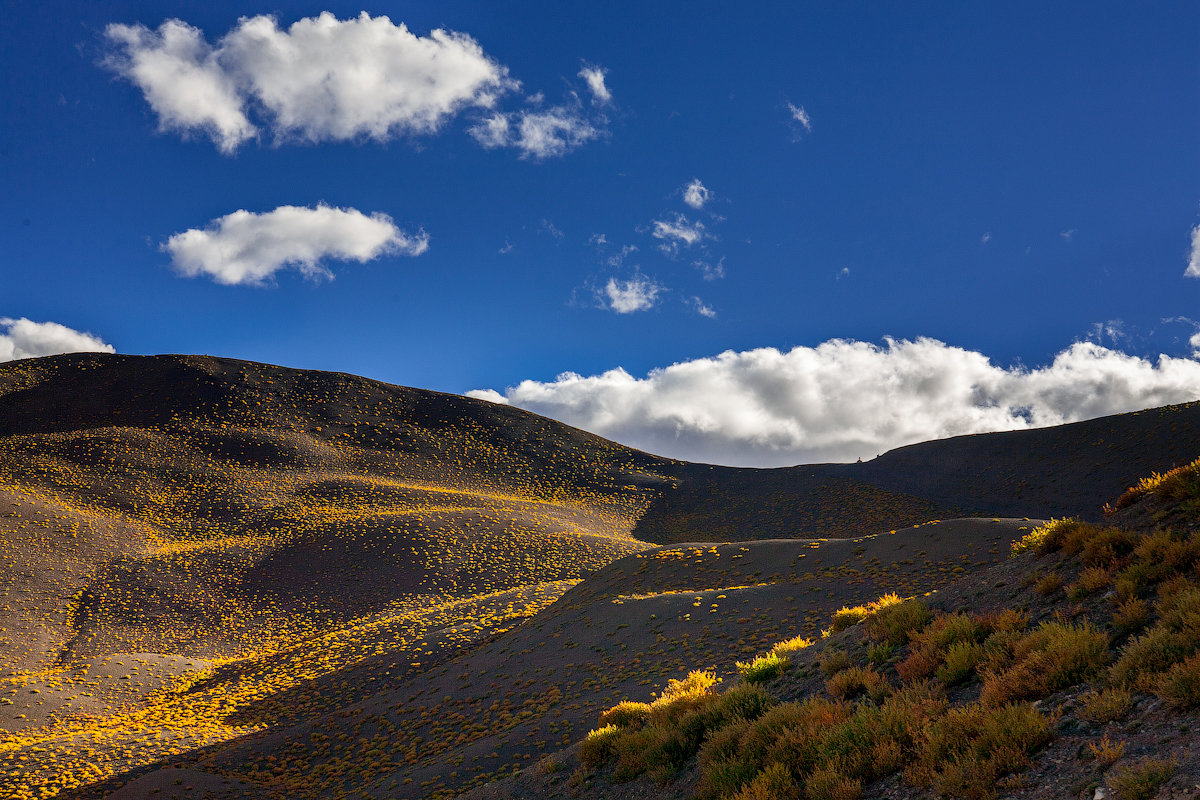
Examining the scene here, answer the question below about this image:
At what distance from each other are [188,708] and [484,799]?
1794 cm

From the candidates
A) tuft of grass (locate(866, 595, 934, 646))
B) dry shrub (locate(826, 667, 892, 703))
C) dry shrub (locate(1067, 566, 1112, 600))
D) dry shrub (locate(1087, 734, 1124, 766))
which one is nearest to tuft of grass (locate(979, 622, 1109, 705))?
dry shrub (locate(1067, 566, 1112, 600))

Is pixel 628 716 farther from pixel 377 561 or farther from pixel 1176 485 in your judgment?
pixel 377 561

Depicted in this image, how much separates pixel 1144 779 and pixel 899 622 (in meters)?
5.35

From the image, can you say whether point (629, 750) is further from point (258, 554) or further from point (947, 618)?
point (258, 554)

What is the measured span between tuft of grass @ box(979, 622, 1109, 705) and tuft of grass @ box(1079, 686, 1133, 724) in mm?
675

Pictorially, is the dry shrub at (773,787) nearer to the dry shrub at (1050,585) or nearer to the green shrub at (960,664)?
the green shrub at (960,664)

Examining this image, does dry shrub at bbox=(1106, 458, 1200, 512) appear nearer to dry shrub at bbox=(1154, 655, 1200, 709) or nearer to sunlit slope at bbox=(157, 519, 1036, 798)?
dry shrub at bbox=(1154, 655, 1200, 709)

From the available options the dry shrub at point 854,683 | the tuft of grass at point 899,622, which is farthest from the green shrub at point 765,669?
the dry shrub at point 854,683

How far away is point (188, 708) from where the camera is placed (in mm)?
22703

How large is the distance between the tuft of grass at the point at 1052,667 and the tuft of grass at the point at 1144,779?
1.96 metres

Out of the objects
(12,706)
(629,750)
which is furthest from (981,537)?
(12,706)

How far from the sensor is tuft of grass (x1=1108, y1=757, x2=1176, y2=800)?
198 inches

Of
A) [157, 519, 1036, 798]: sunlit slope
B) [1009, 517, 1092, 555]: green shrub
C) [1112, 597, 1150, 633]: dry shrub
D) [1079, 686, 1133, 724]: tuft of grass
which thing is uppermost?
[1009, 517, 1092, 555]: green shrub

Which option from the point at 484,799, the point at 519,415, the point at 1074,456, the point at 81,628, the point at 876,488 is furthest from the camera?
the point at 519,415
